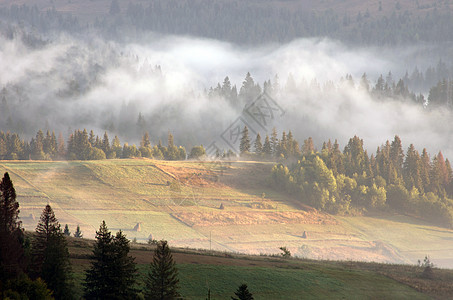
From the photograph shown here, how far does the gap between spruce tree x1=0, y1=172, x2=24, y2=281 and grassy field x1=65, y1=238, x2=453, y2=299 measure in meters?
8.65

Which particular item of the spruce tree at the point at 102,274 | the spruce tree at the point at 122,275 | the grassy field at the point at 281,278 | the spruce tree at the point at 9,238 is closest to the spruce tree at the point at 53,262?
the spruce tree at the point at 9,238

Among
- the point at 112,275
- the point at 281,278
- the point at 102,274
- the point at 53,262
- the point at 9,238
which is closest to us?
the point at 9,238

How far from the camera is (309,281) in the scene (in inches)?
3159

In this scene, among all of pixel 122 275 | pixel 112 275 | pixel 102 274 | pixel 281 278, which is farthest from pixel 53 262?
pixel 281 278

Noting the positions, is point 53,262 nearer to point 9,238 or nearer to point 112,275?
point 9,238

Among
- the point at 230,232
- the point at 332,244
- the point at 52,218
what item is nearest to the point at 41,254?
the point at 52,218

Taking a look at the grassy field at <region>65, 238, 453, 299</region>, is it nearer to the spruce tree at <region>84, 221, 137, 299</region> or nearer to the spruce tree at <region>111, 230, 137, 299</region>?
the spruce tree at <region>84, 221, 137, 299</region>

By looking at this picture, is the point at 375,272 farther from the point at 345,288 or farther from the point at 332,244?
the point at 332,244

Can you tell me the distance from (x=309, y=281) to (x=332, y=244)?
12178 cm

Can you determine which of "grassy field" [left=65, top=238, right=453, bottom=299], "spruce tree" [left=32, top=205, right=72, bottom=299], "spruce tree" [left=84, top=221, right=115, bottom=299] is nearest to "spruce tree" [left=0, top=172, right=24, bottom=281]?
"spruce tree" [left=32, top=205, right=72, bottom=299]

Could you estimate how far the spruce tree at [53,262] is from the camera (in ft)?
190

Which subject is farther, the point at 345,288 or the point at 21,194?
the point at 21,194

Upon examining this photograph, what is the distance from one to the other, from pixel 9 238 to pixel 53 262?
4.67 metres

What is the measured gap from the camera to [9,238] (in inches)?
2242
